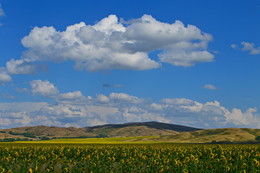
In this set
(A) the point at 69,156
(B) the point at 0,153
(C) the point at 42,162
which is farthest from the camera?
(B) the point at 0,153

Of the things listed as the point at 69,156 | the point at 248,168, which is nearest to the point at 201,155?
the point at 248,168

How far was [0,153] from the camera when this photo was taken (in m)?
62.0

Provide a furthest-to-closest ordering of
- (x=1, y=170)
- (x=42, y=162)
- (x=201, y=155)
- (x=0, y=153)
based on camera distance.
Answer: (x=0, y=153) < (x=201, y=155) < (x=42, y=162) < (x=1, y=170)

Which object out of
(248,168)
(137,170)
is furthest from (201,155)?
(137,170)

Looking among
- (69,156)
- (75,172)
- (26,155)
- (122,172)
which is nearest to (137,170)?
(122,172)

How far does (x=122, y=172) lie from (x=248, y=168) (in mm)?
14657

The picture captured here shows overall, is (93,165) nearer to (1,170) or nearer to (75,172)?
(75,172)

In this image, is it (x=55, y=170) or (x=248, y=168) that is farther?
(x=55, y=170)

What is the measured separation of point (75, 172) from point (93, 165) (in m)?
2.85

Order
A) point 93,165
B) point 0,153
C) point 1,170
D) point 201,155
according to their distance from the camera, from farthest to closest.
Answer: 1. point 0,153
2. point 201,155
3. point 93,165
4. point 1,170

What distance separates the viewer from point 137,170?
38.2 m

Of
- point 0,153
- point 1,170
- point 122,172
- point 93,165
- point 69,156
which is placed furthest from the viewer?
point 0,153

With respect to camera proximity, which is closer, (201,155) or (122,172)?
(122,172)

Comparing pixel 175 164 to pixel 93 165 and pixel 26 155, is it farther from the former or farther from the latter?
pixel 26 155
